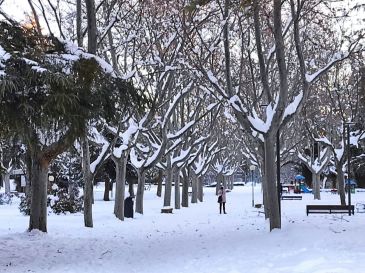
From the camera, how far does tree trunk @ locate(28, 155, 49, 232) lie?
15.6m

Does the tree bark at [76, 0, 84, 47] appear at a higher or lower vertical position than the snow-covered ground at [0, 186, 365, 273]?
higher

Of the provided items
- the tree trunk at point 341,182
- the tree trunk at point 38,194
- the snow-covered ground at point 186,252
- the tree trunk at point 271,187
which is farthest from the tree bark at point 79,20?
the tree trunk at point 341,182

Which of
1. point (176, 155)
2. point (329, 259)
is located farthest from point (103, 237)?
point (176, 155)

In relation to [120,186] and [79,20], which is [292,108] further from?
[120,186]

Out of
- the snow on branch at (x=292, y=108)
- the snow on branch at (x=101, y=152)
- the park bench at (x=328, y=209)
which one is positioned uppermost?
the snow on branch at (x=292, y=108)

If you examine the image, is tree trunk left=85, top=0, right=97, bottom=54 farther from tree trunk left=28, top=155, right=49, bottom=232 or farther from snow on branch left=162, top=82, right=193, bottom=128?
snow on branch left=162, top=82, right=193, bottom=128

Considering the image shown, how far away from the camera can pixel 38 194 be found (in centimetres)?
1560

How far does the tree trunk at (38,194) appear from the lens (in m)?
15.6

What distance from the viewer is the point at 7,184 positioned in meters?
53.8

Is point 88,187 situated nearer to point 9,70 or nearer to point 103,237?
point 103,237

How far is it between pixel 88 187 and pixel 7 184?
123 feet

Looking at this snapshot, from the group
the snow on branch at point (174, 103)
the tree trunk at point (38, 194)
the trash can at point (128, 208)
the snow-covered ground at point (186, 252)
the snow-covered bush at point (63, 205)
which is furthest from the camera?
the snow-covered bush at point (63, 205)

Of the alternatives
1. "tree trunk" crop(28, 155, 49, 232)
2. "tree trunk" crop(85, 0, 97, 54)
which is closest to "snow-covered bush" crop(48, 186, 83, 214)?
"tree trunk" crop(28, 155, 49, 232)

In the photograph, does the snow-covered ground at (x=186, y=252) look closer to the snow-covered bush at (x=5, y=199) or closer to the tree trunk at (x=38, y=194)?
the tree trunk at (x=38, y=194)
